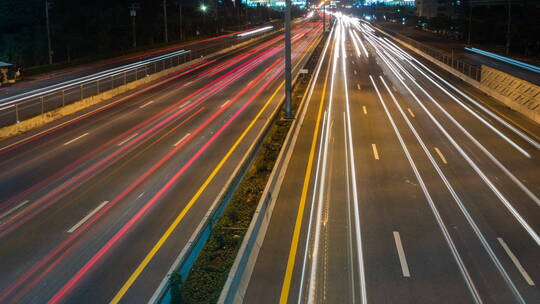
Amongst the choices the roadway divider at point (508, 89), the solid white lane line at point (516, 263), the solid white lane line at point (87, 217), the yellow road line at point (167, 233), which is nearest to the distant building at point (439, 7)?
the roadway divider at point (508, 89)

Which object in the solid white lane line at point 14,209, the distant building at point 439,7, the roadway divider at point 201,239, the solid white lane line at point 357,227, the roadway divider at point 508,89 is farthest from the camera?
the distant building at point 439,7

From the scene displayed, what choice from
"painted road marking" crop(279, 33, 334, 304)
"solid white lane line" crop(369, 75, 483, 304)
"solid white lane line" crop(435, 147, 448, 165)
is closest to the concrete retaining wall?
"solid white lane line" crop(369, 75, 483, 304)

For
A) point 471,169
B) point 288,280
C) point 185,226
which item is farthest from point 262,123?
point 288,280

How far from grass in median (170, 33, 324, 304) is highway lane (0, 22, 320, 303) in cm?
Answer: 86

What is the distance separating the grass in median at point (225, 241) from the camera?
1064cm

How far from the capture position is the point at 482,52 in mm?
73125

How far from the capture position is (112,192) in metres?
17.9

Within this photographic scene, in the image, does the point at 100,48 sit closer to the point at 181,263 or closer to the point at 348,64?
the point at 348,64

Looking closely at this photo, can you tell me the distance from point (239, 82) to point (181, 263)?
37082mm

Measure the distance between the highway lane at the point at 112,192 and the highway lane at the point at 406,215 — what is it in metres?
2.89

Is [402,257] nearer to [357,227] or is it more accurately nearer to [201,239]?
[357,227]

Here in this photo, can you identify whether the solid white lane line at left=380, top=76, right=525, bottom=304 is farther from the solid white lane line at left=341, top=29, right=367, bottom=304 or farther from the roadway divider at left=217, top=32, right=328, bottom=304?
the roadway divider at left=217, top=32, right=328, bottom=304

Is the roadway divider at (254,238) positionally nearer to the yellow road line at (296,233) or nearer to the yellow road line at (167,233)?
the yellow road line at (296,233)

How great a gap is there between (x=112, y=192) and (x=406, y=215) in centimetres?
939
